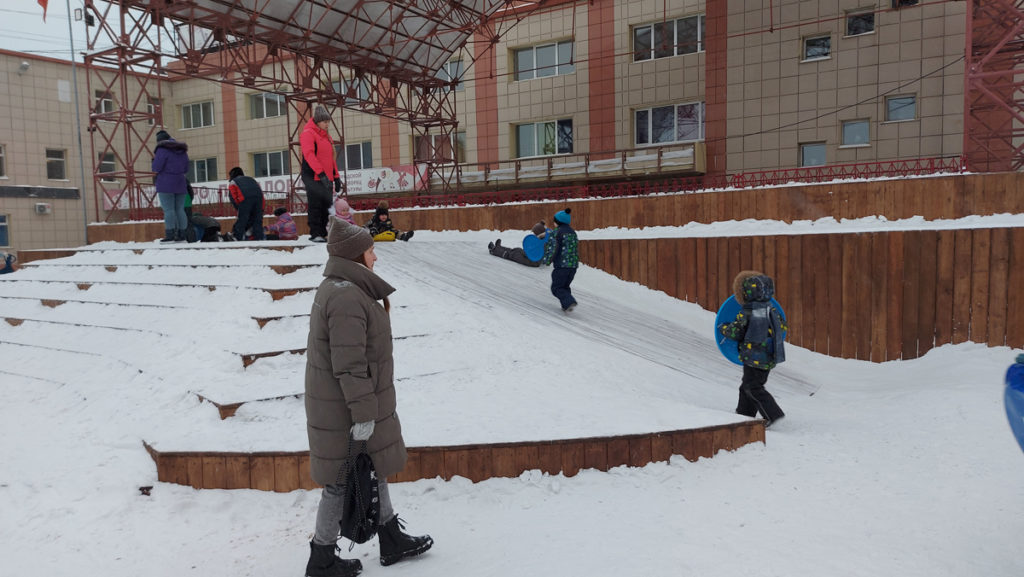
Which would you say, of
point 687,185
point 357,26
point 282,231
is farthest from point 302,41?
point 687,185

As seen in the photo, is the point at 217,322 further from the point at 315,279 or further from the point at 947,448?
the point at 947,448

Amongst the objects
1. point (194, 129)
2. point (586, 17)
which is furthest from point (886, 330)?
point (194, 129)

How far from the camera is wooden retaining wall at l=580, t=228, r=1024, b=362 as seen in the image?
796 cm

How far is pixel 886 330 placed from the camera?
28.1 feet

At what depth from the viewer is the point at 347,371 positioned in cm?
300

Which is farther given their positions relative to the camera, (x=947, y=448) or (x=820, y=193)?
(x=820, y=193)

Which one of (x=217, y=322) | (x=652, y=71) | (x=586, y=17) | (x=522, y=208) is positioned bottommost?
(x=217, y=322)

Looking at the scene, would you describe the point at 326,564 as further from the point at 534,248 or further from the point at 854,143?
the point at 854,143

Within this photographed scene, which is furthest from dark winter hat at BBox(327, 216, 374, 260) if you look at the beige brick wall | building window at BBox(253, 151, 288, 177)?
building window at BBox(253, 151, 288, 177)

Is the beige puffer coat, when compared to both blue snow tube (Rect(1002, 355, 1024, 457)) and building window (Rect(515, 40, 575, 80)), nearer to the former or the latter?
blue snow tube (Rect(1002, 355, 1024, 457))

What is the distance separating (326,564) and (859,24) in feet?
61.7

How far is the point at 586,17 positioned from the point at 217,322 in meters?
18.0

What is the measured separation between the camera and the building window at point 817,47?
1720 centimetres

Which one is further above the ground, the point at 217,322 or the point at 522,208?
the point at 522,208
